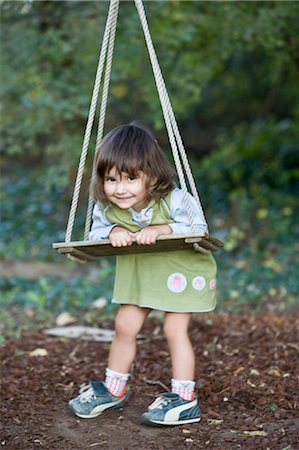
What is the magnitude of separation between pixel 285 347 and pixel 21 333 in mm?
1929

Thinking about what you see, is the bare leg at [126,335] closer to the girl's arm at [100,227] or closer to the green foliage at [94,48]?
the girl's arm at [100,227]

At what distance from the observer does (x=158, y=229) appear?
10.7 ft

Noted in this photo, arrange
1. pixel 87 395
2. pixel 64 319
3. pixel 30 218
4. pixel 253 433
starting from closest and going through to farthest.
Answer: pixel 253 433
pixel 87 395
pixel 64 319
pixel 30 218

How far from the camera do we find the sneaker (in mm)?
3424

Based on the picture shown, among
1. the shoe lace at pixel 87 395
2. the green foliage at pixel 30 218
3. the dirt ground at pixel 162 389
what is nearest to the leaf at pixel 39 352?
the dirt ground at pixel 162 389

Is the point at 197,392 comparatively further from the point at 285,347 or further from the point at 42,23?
the point at 42,23

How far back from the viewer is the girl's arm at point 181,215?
324 cm

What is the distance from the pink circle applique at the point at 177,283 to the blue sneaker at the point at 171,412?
49 centimetres

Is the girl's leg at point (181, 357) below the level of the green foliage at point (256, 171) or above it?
below

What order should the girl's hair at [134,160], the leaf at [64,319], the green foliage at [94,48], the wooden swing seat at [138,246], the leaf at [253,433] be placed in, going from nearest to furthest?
the wooden swing seat at [138,246] < the leaf at [253,433] < the girl's hair at [134,160] < the leaf at [64,319] < the green foliage at [94,48]

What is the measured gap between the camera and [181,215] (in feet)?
10.9

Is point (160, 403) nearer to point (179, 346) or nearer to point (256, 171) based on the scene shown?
point (179, 346)

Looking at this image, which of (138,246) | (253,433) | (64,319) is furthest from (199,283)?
(64,319)

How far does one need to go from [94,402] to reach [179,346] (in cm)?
49
